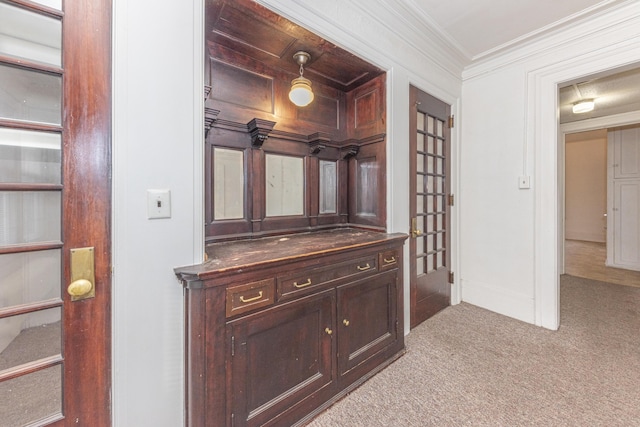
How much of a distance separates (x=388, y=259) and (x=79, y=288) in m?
1.69

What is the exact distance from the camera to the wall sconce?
6.38 feet

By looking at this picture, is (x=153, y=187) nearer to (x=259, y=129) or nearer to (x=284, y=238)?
(x=259, y=129)

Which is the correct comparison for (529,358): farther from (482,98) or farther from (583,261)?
(583,261)

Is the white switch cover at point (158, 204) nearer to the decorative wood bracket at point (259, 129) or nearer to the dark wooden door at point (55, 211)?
the dark wooden door at point (55, 211)

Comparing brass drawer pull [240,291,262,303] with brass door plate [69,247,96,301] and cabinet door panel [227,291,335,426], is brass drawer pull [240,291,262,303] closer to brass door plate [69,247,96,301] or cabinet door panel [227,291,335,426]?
cabinet door panel [227,291,335,426]

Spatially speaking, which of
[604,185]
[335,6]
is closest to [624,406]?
[335,6]

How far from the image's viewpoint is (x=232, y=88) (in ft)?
6.19

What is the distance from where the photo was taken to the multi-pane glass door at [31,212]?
0.95 meters

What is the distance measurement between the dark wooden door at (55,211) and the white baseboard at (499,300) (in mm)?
3277

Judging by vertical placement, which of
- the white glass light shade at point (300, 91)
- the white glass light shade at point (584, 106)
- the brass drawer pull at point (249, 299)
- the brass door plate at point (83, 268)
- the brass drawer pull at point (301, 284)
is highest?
the white glass light shade at point (584, 106)

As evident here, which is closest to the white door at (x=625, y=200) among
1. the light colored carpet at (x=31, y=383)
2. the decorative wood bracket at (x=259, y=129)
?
the decorative wood bracket at (x=259, y=129)

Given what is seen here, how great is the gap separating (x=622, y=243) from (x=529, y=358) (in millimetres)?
4401

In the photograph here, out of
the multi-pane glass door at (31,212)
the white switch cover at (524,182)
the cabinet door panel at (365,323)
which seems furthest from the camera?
the white switch cover at (524,182)

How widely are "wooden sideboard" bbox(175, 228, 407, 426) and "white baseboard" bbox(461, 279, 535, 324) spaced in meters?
1.59
